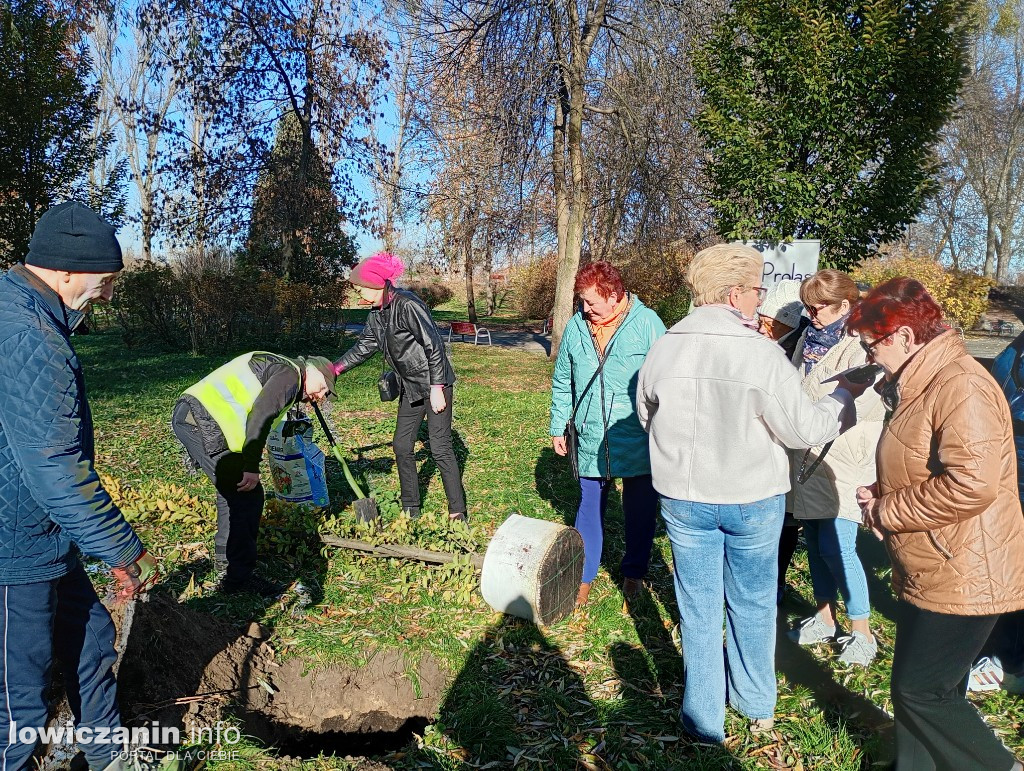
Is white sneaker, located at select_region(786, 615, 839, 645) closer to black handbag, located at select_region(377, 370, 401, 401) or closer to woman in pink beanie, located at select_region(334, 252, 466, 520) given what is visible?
woman in pink beanie, located at select_region(334, 252, 466, 520)

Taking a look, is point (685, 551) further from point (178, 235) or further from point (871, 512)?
point (178, 235)

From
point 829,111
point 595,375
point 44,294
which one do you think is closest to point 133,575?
point 44,294

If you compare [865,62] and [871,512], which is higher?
[865,62]

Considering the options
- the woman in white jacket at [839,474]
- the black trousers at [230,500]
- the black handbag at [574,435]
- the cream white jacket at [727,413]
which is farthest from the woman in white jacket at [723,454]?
the black trousers at [230,500]

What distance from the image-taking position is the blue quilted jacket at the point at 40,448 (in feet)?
6.82

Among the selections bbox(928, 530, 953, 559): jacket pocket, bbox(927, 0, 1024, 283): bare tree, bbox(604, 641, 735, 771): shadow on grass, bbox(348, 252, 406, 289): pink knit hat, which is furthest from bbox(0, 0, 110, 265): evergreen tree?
bbox(927, 0, 1024, 283): bare tree

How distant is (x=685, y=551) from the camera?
2.71 meters

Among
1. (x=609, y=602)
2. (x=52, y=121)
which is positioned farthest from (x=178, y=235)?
(x=609, y=602)

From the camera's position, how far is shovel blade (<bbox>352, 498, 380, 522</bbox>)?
4.76m

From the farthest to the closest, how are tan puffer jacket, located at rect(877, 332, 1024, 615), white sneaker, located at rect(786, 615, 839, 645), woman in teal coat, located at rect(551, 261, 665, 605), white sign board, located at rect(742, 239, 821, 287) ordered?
white sign board, located at rect(742, 239, 821, 287), woman in teal coat, located at rect(551, 261, 665, 605), white sneaker, located at rect(786, 615, 839, 645), tan puffer jacket, located at rect(877, 332, 1024, 615)

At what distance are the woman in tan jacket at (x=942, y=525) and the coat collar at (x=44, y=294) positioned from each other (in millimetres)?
2820

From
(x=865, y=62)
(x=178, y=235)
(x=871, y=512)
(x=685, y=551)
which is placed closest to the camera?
(x=871, y=512)

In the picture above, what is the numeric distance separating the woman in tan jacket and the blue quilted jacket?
2658 millimetres

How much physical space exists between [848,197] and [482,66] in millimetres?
7025
